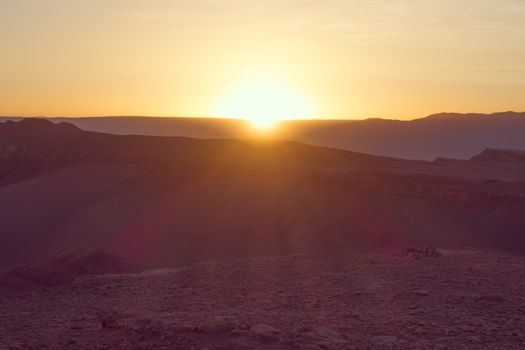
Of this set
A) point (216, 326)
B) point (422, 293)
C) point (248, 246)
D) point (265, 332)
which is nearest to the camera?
point (265, 332)

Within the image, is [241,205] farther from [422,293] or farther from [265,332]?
[265,332]

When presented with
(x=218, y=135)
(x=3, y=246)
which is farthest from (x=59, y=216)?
(x=218, y=135)

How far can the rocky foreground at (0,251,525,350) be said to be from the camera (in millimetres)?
8602

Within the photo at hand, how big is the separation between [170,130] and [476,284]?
151935 millimetres

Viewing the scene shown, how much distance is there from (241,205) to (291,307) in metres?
19.7

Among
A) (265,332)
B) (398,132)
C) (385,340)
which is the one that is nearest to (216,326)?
(265,332)

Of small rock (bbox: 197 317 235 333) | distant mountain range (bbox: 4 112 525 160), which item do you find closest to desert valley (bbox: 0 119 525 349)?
small rock (bbox: 197 317 235 333)

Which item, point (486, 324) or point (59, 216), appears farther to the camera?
point (59, 216)

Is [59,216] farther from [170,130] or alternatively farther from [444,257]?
[170,130]

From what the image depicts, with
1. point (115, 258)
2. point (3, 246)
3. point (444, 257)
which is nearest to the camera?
point (444, 257)

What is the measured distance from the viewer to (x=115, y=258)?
72.5 feet

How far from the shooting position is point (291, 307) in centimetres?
1065

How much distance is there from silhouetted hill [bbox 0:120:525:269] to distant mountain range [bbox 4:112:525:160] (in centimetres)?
8325

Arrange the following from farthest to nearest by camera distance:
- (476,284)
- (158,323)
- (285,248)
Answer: (285,248), (476,284), (158,323)
